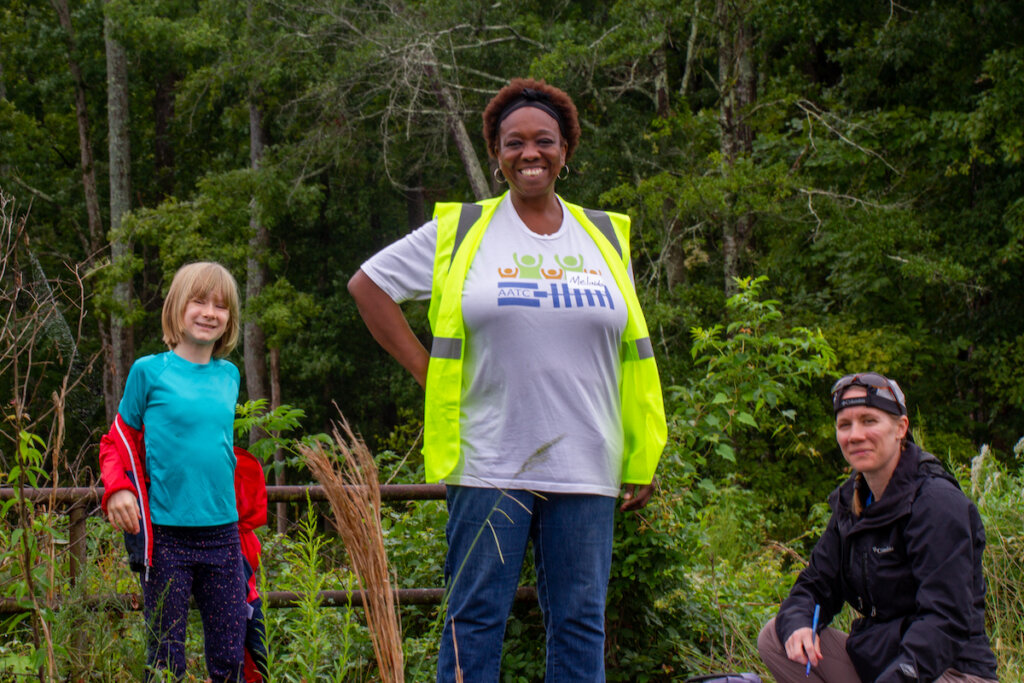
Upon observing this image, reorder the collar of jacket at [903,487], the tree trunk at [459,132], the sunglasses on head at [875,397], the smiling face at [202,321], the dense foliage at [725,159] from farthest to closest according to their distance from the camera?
the tree trunk at [459,132] < the dense foliage at [725,159] < the smiling face at [202,321] < the sunglasses on head at [875,397] < the collar of jacket at [903,487]

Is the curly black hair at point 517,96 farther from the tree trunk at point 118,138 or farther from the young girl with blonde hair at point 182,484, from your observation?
the tree trunk at point 118,138

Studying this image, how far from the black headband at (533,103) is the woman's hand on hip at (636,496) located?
1.09m

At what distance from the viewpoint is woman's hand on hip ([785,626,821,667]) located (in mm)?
2965

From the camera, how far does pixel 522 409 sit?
8.43ft

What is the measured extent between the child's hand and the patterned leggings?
121 millimetres

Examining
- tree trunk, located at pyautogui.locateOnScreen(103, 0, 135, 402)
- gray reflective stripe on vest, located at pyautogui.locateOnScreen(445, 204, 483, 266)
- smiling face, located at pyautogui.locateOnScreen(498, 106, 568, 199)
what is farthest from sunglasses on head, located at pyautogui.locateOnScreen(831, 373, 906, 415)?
tree trunk, located at pyautogui.locateOnScreen(103, 0, 135, 402)

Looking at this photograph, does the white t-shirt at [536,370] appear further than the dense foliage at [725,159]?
No

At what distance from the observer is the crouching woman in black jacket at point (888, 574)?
106 inches

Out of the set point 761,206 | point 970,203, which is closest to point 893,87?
point 970,203

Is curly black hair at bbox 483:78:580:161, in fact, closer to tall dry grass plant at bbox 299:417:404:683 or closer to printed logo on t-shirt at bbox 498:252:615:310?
printed logo on t-shirt at bbox 498:252:615:310

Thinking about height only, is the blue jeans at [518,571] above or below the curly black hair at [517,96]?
below

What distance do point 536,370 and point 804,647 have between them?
127cm

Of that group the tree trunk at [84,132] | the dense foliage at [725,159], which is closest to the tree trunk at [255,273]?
the dense foliage at [725,159]

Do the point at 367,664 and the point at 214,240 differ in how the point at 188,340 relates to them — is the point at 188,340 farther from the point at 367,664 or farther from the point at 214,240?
the point at 214,240
